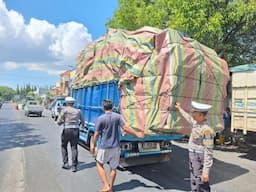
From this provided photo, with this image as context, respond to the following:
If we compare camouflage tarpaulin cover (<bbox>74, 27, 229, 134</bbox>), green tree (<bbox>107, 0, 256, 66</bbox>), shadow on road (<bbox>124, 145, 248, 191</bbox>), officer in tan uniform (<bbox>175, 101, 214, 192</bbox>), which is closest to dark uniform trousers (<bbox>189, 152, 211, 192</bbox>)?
officer in tan uniform (<bbox>175, 101, 214, 192</bbox>)

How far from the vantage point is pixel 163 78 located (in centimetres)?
570

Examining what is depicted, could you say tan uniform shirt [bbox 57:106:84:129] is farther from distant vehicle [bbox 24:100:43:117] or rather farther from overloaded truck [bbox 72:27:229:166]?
distant vehicle [bbox 24:100:43:117]

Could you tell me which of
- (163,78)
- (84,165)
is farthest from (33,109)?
(163,78)

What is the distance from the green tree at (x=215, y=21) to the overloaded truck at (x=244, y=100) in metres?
2.59

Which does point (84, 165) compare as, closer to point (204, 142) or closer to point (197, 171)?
point (197, 171)

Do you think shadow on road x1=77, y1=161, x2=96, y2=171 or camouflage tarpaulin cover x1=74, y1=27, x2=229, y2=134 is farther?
shadow on road x1=77, y1=161, x2=96, y2=171

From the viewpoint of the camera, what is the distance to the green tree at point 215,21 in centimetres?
1116

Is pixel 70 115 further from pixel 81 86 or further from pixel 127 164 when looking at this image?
pixel 81 86

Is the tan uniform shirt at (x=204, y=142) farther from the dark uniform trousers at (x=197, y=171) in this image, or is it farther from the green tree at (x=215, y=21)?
the green tree at (x=215, y=21)

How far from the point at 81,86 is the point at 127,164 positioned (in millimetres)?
3613

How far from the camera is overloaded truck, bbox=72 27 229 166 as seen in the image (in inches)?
222

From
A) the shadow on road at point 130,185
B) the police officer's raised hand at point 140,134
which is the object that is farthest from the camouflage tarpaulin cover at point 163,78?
the shadow on road at point 130,185

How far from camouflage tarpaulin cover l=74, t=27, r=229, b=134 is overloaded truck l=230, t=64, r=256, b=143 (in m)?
2.66

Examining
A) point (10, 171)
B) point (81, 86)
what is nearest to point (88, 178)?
point (10, 171)
